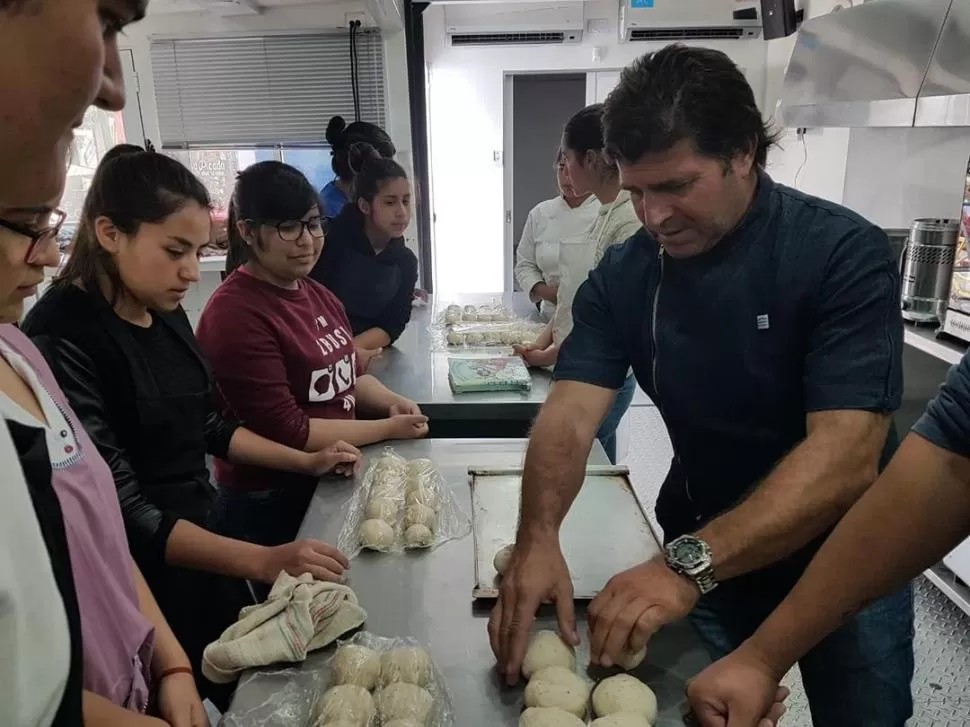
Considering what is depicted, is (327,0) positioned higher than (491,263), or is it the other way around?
(327,0)

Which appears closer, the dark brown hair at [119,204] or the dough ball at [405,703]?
the dough ball at [405,703]

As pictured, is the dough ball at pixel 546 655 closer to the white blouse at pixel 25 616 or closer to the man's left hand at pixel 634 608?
the man's left hand at pixel 634 608

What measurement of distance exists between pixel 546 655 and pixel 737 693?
0.74 ft

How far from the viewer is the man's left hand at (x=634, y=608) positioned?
85 centimetres

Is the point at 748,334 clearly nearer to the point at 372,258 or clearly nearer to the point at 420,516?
the point at 420,516

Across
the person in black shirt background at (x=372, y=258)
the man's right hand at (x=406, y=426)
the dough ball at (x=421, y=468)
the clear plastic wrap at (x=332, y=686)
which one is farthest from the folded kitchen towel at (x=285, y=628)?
the person in black shirt background at (x=372, y=258)

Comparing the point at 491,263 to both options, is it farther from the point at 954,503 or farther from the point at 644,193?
the point at 954,503

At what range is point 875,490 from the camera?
807 millimetres

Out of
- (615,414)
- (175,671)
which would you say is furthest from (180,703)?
(615,414)

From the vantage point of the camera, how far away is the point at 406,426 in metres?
1.66

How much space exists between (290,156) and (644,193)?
147 inches

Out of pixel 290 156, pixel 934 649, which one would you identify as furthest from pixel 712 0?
pixel 934 649

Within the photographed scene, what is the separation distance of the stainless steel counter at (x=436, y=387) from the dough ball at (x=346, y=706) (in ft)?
3.78

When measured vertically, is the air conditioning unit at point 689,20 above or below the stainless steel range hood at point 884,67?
above
